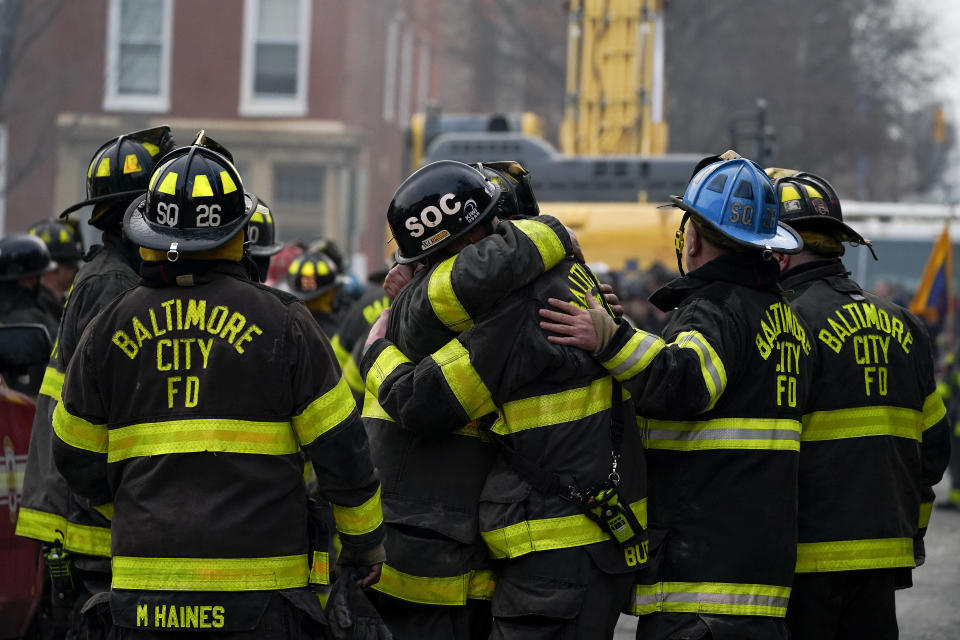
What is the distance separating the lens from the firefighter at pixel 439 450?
4.20 m

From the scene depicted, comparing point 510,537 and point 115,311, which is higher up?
point 115,311

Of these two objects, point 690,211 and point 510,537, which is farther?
point 690,211

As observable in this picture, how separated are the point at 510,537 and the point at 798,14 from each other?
36.1 metres

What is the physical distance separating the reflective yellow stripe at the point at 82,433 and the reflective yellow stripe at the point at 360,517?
2.28 feet

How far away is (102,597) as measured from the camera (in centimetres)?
398

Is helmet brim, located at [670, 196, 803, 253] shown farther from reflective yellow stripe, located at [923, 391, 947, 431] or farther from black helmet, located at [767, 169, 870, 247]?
reflective yellow stripe, located at [923, 391, 947, 431]

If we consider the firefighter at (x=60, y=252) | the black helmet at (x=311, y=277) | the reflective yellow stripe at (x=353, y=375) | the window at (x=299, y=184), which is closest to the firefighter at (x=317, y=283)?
the black helmet at (x=311, y=277)

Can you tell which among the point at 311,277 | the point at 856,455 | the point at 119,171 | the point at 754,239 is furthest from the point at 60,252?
the point at 856,455

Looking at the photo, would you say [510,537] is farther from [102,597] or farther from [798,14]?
[798,14]

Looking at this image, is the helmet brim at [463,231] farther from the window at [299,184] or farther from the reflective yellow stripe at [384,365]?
the window at [299,184]

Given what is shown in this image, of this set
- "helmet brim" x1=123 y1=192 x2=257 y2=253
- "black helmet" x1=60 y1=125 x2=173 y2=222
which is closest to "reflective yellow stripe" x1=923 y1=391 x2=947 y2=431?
"helmet brim" x1=123 y1=192 x2=257 y2=253

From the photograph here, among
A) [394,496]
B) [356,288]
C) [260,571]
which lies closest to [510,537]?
[394,496]

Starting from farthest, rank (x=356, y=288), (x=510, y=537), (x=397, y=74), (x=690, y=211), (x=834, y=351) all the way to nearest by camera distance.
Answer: (x=397, y=74) → (x=356, y=288) → (x=834, y=351) → (x=690, y=211) → (x=510, y=537)

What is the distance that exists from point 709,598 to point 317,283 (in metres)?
5.00
